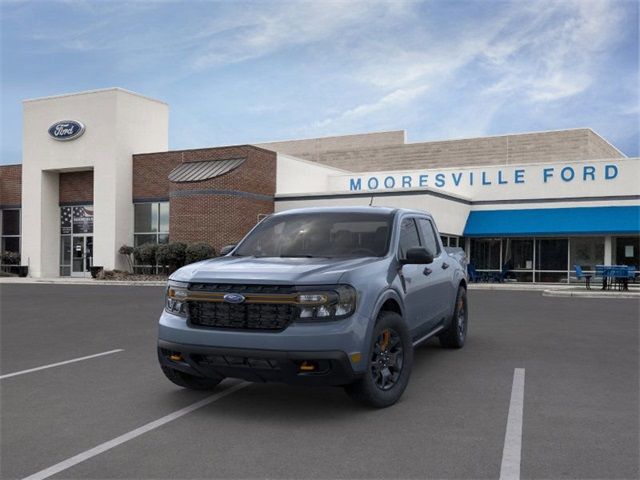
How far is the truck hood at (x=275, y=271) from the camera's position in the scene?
540 cm

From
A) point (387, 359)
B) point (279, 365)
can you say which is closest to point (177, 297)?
point (279, 365)

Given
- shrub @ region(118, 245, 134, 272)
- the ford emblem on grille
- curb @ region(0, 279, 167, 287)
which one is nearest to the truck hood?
the ford emblem on grille

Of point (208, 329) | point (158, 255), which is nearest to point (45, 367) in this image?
point (208, 329)

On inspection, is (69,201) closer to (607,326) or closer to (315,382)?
(607,326)

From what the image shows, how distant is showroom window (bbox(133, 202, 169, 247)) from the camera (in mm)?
33875

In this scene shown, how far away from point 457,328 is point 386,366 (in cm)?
339

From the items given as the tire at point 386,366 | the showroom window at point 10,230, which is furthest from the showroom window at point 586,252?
the showroom window at point 10,230

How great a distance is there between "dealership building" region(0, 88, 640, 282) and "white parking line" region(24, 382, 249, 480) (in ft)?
76.0

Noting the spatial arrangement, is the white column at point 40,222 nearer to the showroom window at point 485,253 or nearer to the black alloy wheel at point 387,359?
the showroom window at point 485,253

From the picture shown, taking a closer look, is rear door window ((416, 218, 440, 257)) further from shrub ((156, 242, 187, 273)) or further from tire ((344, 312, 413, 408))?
shrub ((156, 242, 187, 273))

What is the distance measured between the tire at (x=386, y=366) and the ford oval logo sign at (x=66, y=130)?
32.4 meters

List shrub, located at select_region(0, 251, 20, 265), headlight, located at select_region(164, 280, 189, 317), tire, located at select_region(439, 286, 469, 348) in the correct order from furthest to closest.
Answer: shrub, located at select_region(0, 251, 20, 265) < tire, located at select_region(439, 286, 469, 348) < headlight, located at select_region(164, 280, 189, 317)

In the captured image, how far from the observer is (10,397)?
638 cm

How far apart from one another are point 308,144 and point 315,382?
51668 mm
